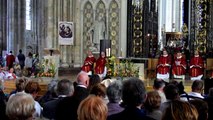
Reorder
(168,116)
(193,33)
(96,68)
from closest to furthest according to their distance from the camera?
(168,116) < (96,68) < (193,33)

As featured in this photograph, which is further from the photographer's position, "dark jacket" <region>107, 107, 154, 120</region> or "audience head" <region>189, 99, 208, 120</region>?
"audience head" <region>189, 99, 208, 120</region>

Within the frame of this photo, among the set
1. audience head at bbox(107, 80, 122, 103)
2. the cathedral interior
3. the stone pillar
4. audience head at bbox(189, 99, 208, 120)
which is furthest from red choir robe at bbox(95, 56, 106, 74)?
the stone pillar

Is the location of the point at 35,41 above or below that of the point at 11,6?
below

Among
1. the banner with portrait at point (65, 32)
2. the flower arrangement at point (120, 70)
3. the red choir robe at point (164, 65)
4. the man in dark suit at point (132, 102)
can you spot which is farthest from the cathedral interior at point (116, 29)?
the man in dark suit at point (132, 102)

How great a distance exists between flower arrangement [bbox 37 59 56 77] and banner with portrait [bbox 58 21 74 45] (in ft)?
20.9

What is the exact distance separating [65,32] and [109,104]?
1701 cm

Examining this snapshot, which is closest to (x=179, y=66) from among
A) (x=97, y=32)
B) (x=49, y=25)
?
(x=97, y=32)

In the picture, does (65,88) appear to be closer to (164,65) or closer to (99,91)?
(99,91)

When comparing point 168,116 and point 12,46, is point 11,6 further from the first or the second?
point 168,116

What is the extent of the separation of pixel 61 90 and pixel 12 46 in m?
23.1

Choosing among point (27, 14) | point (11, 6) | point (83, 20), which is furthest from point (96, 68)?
point (27, 14)

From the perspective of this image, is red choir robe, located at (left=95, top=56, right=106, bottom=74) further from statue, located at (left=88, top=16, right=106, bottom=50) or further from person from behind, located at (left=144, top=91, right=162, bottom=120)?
person from behind, located at (left=144, top=91, right=162, bottom=120)

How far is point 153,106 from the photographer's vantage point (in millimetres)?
4332

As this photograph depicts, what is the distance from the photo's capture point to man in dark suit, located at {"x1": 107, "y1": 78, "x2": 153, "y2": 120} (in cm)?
342
